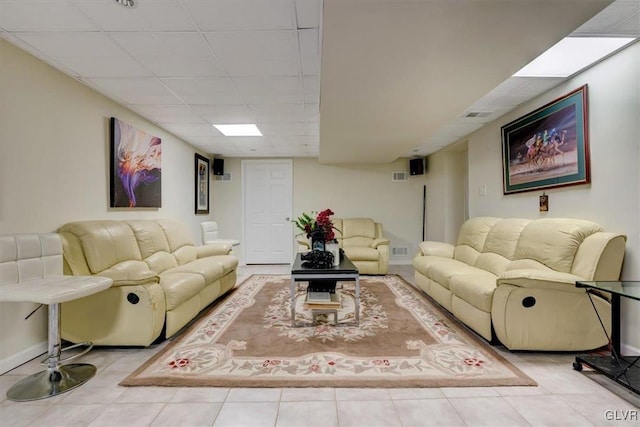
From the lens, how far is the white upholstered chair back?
196 centimetres

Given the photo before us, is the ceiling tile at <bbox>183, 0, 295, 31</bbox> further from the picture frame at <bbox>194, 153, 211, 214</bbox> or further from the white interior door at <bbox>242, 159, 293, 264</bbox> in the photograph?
the white interior door at <bbox>242, 159, 293, 264</bbox>

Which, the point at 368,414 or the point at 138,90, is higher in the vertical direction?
the point at 138,90

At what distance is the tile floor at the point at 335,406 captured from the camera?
60.7 inches

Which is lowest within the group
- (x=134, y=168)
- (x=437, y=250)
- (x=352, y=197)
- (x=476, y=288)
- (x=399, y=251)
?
(x=399, y=251)

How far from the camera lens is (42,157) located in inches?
92.1

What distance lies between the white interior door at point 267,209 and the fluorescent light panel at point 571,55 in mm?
4509

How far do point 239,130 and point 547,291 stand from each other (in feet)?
13.0

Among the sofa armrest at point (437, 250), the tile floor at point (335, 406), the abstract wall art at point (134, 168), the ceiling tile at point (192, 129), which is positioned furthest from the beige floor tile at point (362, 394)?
the ceiling tile at point (192, 129)

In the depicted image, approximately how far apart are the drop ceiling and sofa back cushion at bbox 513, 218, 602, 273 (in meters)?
1.30

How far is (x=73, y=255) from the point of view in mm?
2387

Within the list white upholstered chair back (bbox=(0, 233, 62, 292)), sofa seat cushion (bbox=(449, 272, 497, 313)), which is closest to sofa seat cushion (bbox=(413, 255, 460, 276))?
sofa seat cushion (bbox=(449, 272, 497, 313))

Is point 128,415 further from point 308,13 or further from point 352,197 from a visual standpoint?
point 352,197

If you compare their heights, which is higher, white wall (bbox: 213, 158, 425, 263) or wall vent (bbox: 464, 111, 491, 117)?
wall vent (bbox: 464, 111, 491, 117)

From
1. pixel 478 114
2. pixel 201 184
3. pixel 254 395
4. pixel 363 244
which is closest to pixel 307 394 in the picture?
pixel 254 395
